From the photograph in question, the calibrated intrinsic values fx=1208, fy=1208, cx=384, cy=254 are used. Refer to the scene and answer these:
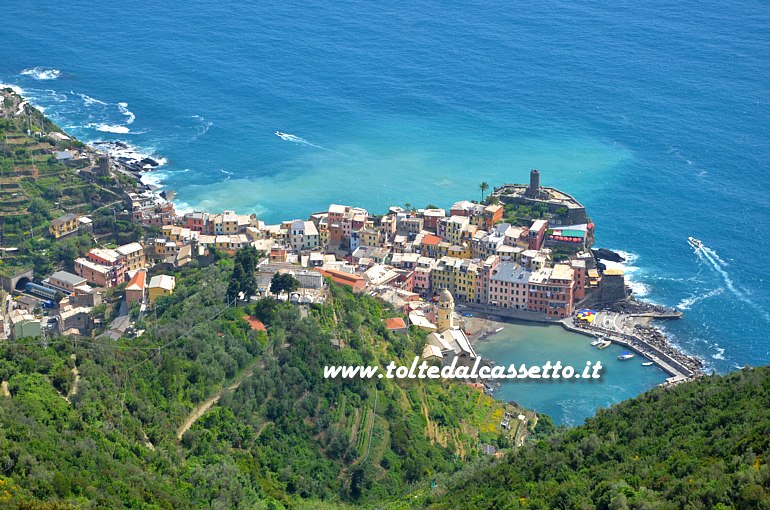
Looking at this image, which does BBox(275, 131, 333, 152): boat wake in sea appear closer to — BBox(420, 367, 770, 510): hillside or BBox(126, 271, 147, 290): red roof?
BBox(126, 271, 147, 290): red roof

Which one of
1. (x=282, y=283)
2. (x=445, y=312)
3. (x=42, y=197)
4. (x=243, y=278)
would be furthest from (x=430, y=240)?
(x=42, y=197)

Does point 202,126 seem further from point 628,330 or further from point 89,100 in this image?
point 628,330

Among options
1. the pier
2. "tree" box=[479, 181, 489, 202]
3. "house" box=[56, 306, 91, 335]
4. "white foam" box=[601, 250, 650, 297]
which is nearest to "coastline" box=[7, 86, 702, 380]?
the pier

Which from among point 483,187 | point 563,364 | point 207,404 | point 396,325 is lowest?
point 563,364

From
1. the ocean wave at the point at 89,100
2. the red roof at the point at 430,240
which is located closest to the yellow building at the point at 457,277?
the red roof at the point at 430,240

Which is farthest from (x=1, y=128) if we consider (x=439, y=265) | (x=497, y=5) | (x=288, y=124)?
(x=497, y=5)

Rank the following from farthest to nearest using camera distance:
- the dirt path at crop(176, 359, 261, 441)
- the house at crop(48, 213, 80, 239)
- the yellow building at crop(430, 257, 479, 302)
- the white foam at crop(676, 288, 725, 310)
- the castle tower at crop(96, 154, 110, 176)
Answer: the castle tower at crop(96, 154, 110, 176) < the house at crop(48, 213, 80, 239) < the yellow building at crop(430, 257, 479, 302) < the white foam at crop(676, 288, 725, 310) < the dirt path at crop(176, 359, 261, 441)
